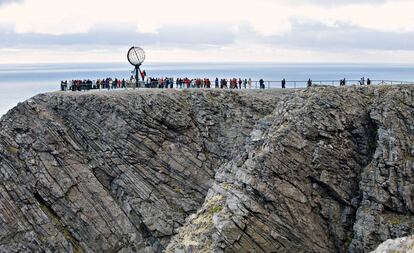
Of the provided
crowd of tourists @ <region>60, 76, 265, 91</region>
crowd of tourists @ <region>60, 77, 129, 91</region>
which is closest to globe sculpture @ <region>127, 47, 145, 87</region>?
→ crowd of tourists @ <region>60, 76, 265, 91</region>

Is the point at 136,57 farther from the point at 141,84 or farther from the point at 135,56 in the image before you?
the point at 141,84

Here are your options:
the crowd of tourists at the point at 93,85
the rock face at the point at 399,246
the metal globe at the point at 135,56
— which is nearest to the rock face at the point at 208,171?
the crowd of tourists at the point at 93,85

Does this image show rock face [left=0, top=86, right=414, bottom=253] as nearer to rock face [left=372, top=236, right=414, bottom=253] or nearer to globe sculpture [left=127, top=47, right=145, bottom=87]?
globe sculpture [left=127, top=47, right=145, bottom=87]

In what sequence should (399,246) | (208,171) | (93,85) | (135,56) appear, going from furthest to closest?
(93,85) → (135,56) → (208,171) → (399,246)

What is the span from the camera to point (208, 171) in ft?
228

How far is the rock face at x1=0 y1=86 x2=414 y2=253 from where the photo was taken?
52.1 meters

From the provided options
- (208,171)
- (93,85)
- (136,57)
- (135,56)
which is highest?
(135,56)

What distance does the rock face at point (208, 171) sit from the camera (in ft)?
171

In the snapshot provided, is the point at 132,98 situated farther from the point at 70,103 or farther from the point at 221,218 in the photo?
the point at 221,218

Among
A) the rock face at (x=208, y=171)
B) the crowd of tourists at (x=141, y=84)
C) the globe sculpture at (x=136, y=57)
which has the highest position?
the globe sculpture at (x=136, y=57)

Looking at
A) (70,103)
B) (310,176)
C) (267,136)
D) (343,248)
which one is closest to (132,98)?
(70,103)

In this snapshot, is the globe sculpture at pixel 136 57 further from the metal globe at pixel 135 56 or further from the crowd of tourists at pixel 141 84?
the crowd of tourists at pixel 141 84

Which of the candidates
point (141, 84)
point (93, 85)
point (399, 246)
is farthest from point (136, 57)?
point (399, 246)

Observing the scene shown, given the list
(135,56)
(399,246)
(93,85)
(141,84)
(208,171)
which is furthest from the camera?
(141,84)
